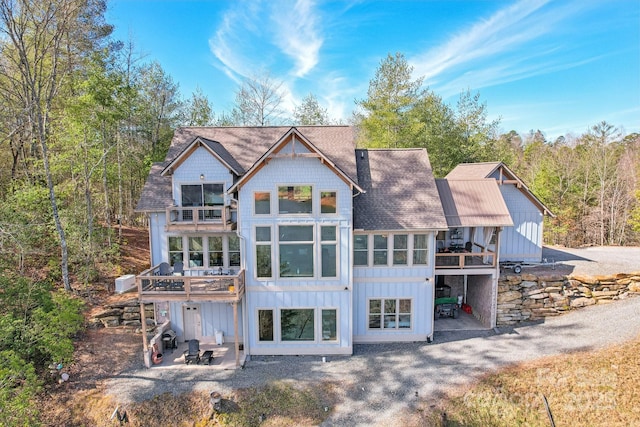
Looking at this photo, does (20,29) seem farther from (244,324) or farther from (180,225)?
(244,324)

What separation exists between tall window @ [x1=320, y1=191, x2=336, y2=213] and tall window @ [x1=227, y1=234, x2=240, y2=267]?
386 centimetres

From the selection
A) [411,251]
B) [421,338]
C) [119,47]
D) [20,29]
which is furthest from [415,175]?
[119,47]

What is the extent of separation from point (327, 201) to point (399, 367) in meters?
6.50

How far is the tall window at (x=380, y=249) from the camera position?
1277cm

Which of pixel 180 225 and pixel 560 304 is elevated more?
pixel 180 225

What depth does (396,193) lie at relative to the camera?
44.1 ft

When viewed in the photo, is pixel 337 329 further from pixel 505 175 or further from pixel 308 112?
pixel 308 112

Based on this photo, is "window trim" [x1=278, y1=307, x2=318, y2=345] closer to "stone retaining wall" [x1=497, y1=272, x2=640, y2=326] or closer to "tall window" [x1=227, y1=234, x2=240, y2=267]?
"tall window" [x1=227, y1=234, x2=240, y2=267]

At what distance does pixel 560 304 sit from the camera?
47.1 ft

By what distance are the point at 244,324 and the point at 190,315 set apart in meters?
2.97

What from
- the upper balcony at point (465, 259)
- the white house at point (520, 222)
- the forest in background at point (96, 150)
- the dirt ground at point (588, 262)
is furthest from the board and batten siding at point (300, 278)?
the white house at point (520, 222)

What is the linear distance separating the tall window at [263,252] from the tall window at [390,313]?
4.51 meters

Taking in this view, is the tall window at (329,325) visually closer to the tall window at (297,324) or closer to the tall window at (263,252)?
the tall window at (297,324)

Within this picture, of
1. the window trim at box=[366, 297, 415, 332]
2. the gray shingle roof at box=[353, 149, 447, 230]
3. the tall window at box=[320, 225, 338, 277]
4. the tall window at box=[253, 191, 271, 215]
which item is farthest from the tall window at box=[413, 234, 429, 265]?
the tall window at box=[253, 191, 271, 215]
